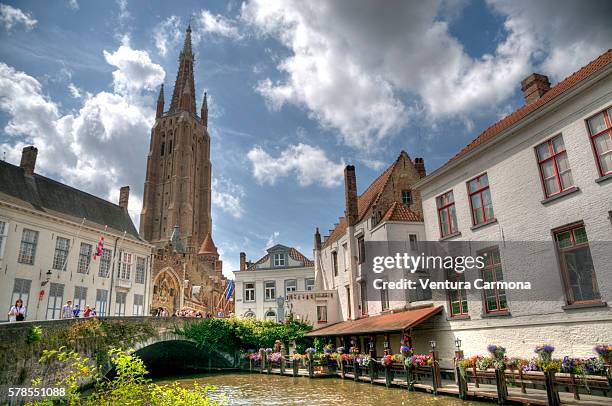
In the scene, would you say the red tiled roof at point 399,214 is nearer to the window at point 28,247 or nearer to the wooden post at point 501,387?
the wooden post at point 501,387

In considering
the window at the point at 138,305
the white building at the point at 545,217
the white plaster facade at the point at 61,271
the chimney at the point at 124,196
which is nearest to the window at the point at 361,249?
the white building at the point at 545,217

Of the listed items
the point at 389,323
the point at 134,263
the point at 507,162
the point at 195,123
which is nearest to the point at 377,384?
the point at 389,323

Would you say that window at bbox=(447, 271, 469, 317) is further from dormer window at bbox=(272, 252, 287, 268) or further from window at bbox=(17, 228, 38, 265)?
dormer window at bbox=(272, 252, 287, 268)

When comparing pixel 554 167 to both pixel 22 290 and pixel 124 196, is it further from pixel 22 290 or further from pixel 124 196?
pixel 124 196

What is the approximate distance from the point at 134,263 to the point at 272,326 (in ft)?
37.6

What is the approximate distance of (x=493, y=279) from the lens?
16.3 metres

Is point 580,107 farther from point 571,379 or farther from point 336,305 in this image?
point 336,305

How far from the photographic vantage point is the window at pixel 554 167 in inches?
540

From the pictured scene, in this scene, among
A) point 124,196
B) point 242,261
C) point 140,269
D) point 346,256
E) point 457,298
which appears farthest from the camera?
point 242,261

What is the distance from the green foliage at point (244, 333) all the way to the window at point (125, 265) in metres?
6.61

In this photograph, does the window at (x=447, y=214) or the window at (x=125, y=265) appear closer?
the window at (x=447, y=214)

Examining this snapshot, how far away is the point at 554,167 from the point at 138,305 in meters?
29.5

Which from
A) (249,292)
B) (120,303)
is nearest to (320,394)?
(120,303)

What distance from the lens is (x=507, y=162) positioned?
16.0 metres
